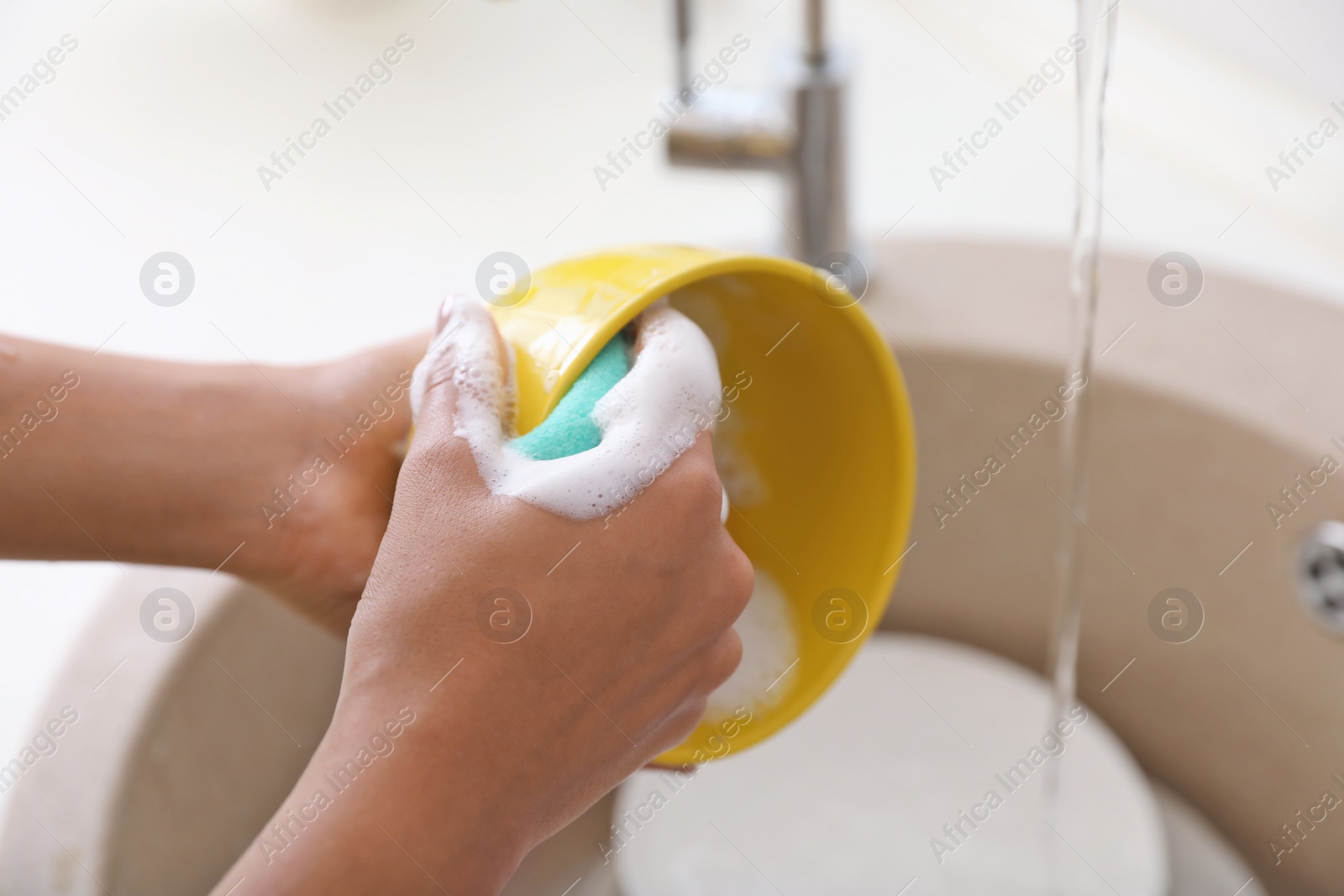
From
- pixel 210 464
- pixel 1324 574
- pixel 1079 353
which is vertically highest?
pixel 210 464

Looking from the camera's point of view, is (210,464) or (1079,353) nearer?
(210,464)

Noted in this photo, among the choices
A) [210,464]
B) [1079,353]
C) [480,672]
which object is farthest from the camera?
[1079,353]

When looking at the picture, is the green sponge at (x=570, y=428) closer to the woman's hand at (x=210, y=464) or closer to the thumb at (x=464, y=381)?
the thumb at (x=464, y=381)

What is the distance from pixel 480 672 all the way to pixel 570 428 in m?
0.09

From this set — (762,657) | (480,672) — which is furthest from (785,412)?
(480,672)

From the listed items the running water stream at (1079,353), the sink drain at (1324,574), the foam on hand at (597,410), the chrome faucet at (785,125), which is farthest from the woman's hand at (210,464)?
the sink drain at (1324,574)

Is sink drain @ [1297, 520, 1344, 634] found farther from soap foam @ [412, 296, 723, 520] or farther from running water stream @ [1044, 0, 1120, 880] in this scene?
soap foam @ [412, 296, 723, 520]

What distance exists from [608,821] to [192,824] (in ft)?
0.92

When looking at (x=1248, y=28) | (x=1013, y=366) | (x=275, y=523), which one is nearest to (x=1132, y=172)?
(x=1248, y=28)

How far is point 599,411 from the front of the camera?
0.42m

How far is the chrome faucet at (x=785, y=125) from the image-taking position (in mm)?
676

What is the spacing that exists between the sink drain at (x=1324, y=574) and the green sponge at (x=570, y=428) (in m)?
0.41

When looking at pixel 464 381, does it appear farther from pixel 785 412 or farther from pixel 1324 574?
pixel 1324 574

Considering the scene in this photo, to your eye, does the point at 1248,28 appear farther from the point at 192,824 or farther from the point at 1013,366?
the point at 192,824
